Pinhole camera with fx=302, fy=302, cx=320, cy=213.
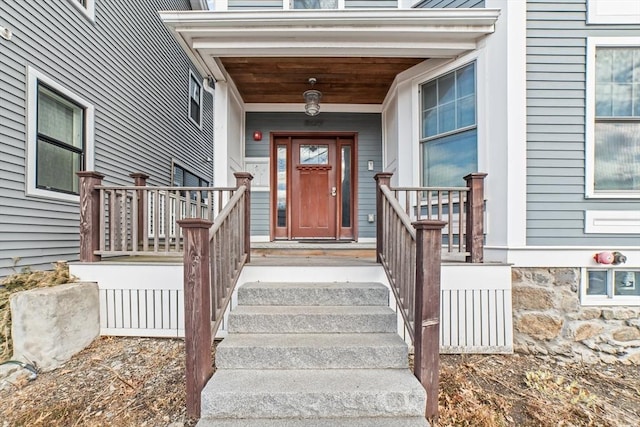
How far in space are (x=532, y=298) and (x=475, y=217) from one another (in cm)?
111

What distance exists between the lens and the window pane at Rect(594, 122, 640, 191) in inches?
127

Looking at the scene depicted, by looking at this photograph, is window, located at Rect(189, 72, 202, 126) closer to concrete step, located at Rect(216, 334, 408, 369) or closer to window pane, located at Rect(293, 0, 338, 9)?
window pane, located at Rect(293, 0, 338, 9)

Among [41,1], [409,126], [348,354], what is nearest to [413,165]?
[409,126]

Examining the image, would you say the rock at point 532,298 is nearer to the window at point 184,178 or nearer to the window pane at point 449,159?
the window pane at point 449,159

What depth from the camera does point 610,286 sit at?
10.5 ft

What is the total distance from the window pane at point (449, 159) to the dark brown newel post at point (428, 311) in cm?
192

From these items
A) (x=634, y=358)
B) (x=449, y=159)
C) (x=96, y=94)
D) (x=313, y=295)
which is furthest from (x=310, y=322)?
(x=96, y=94)

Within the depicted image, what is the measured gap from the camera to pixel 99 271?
309 cm

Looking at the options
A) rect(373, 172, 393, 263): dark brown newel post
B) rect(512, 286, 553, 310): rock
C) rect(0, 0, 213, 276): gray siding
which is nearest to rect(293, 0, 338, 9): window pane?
rect(373, 172, 393, 263): dark brown newel post

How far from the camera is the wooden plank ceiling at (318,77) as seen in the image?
3.85m

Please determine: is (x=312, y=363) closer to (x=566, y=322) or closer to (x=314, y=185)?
(x=566, y=322)

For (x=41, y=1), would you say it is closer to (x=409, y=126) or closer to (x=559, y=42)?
(x=409, y=126)

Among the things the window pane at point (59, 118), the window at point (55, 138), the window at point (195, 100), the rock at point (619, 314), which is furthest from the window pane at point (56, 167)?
the rock at point (619, 314)

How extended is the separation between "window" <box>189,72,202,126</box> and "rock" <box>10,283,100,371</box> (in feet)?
20.5
